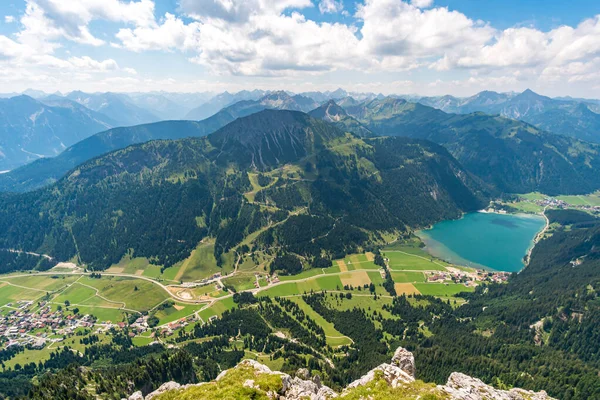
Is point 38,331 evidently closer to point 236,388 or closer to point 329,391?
point 236,388

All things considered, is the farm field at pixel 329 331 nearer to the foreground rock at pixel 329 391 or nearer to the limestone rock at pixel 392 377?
the foreground rock at pixel 329 391

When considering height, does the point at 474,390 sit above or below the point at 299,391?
below

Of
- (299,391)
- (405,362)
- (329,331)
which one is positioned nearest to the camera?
(299,391)

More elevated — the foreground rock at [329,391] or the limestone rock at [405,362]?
the foreground rock at [329,391]

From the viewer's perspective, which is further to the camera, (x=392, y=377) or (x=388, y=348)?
(x=388, y=348)

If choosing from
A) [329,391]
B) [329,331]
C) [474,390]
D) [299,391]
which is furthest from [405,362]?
[329,331]

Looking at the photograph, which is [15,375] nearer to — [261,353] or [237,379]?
[261,353]

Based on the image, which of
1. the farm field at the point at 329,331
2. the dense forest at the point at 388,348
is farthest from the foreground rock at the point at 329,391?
the farm field at the point at 329,331

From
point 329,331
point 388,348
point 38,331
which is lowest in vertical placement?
point 38,331

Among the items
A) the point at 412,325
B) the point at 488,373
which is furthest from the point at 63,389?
the point at 412,325

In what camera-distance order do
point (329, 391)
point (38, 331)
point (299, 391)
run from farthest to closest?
point (38, 331) < point (329, 391) < point (299, 391)

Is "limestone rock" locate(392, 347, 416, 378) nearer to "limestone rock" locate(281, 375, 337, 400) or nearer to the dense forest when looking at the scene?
"limestone rock" locate(281, 375, 337, 400)
